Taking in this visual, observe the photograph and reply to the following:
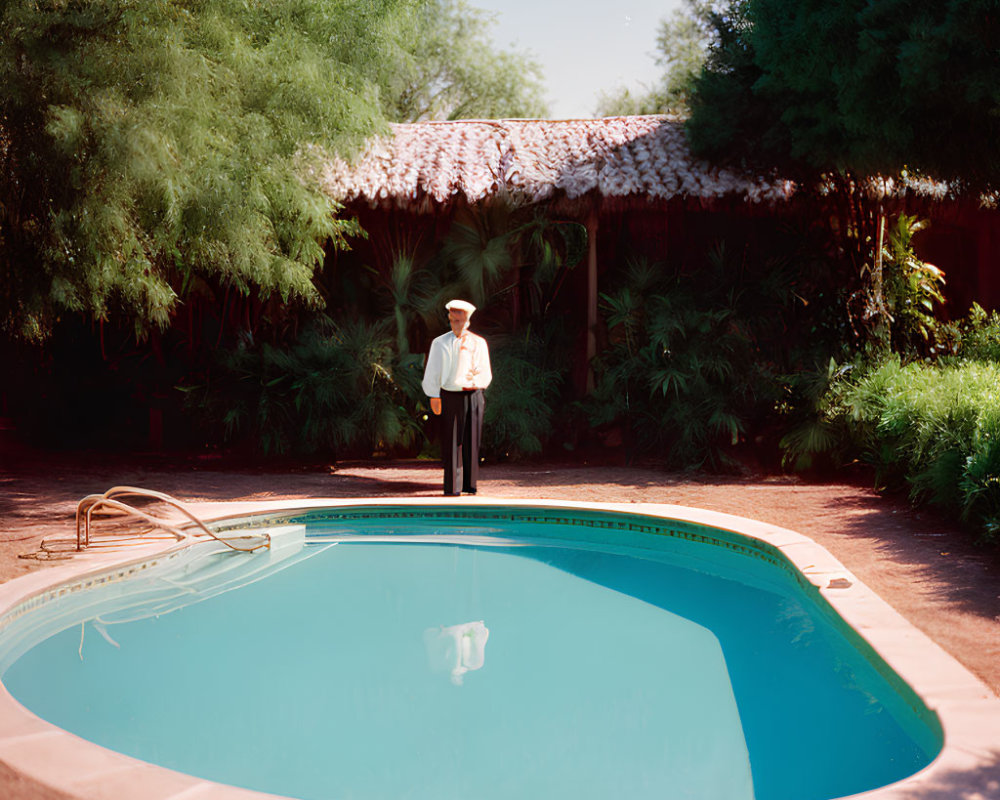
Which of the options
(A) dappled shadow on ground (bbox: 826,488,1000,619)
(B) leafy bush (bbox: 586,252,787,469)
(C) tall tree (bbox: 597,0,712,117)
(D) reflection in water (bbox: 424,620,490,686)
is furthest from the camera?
(C) tall tree (bbox: 597,0,712,117)

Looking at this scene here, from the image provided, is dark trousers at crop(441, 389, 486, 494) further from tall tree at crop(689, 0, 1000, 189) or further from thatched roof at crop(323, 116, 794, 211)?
tall tree at crop(689, 0, 1000, 189)

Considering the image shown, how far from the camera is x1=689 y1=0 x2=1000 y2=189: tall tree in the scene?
6.81m

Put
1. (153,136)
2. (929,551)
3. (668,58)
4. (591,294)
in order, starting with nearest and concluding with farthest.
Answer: (929,551)
(153,136)
(591,294)
(668,58)

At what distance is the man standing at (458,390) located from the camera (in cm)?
757

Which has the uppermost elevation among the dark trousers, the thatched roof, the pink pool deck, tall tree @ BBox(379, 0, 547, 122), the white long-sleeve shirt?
tall tree @ BBox(379, 0, 547, 122)

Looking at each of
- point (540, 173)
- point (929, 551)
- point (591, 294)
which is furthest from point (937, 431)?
point (540, 173)

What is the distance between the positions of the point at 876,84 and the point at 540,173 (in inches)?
156

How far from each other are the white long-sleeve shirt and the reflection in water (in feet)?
9.51

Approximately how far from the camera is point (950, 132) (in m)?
7.66

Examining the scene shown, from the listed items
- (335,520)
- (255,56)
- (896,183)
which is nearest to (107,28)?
(255,56)

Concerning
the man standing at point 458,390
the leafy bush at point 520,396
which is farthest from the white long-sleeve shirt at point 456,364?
the leafy bush at point 520,396

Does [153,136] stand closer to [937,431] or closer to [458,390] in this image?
[458,390]

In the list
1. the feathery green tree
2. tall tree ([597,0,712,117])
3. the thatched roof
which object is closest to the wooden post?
the thatched roof

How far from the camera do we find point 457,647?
181 inches
